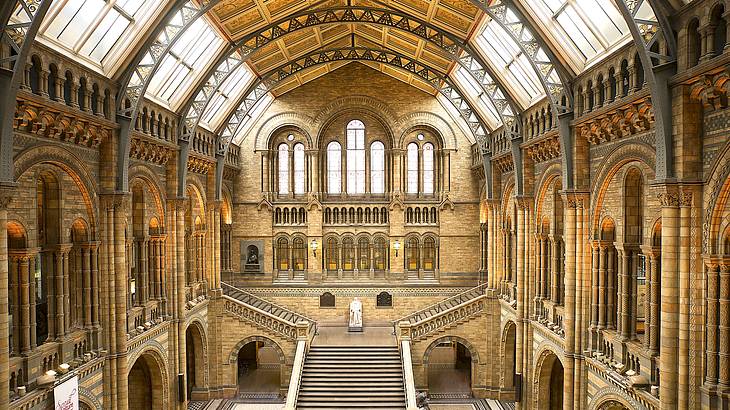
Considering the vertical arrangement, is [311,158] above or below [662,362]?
above

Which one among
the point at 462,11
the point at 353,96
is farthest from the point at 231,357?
the point at 462,11

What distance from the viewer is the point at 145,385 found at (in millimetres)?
22406

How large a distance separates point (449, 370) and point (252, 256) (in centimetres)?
1477

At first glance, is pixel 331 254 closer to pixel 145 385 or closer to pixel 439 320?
pixel 439 320

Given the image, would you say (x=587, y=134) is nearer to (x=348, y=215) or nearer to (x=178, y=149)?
(x=178, y=149)

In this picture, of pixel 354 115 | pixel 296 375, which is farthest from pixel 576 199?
pixel 354 115

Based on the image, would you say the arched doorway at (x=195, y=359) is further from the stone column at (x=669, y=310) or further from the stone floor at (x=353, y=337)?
the stone column at (x=669, y=310)

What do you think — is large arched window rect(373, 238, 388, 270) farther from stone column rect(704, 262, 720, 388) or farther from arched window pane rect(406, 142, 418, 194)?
stone column rect(704, 262, 720, 388)

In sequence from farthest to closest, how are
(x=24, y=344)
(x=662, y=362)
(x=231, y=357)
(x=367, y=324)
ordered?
1. (x=367, y=324)
2. (x=231, y=357)
3. (x=24, y=344)
4. (x=662, y=362)

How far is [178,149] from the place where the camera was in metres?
23.1

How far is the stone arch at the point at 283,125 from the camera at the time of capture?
34125 mm

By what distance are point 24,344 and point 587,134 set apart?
17.5 meters

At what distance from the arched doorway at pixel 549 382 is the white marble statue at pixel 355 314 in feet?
41.3

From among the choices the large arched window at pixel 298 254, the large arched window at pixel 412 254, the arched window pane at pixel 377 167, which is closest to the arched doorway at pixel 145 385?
the large arched window at pixel 298 254
